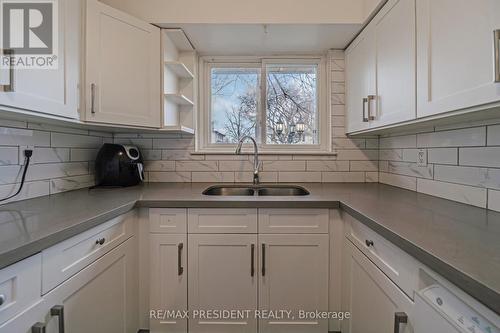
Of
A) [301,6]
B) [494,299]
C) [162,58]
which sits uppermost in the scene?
[301,6]

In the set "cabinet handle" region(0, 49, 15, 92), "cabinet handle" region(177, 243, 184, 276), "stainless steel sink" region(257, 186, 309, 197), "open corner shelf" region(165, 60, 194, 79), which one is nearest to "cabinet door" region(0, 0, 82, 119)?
"cabinet handle" region(0, 49, 15, 92)

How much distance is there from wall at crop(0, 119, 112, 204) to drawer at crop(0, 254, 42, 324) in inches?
27.2

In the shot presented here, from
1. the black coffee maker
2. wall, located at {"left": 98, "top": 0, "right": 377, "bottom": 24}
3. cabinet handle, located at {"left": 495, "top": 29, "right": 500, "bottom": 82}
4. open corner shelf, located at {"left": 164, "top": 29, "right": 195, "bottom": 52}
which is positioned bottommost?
the black coffee maker

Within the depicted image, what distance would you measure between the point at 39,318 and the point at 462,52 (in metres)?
1.60

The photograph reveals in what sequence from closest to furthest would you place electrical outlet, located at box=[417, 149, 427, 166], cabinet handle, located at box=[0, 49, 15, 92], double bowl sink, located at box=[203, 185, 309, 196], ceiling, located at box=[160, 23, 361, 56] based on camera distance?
1. cabinet handle, located at box=[0, 49, 15, 92]
2. electrical outlet, located at box=[417, 149, 427, 166]
3. ceiling, located at box=[160, 23, 361, 56]
4. double bowl sink, located at box=[203, 185, 309, 196]

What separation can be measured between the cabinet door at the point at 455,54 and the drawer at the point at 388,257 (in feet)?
1.77

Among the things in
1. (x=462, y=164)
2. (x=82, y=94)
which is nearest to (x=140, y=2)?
(x=82, y=94)

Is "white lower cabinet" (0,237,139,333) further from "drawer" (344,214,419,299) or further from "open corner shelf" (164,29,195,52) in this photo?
"open corner shelf" (164,29,195,52)

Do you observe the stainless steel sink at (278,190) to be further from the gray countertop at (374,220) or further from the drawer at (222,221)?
the drawer at (222,221)

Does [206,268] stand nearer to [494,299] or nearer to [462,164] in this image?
[494,299]

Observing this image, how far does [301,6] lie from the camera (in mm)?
1606

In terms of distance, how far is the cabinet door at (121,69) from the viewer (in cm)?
139

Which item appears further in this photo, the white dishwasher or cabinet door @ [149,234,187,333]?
cabinet door @ [149,234,187,333]

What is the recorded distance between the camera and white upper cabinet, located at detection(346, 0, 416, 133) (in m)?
1.20
